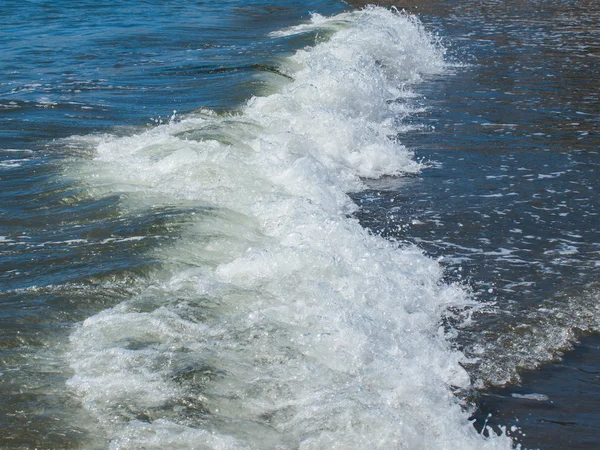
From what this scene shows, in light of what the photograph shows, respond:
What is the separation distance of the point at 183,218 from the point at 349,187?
9.32ft

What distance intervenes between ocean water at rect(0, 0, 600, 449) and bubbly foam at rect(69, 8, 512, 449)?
19 millimetres

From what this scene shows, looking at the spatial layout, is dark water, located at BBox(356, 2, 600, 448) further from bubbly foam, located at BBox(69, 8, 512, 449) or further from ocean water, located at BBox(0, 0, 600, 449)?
bubbly foam, located at BBox(69, 8, 512, 449)

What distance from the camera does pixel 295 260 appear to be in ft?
21.3

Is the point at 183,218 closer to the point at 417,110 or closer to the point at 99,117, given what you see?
the point at 99,117

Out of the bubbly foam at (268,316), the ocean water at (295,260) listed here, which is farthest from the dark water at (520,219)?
the bubbly foam at (268,316)

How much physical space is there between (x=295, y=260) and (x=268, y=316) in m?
1.00

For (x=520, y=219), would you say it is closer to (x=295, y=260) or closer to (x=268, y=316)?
(x=295, y=260)

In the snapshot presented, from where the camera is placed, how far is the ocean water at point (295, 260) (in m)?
4.53

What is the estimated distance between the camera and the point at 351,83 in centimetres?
1329

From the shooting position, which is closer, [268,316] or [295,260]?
[268,316]

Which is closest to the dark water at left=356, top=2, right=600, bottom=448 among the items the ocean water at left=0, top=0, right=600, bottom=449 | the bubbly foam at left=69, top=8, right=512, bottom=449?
the ocean water at left=0, top=0, right=600, bottom=449

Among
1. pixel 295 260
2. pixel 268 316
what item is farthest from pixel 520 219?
pixel 268 316

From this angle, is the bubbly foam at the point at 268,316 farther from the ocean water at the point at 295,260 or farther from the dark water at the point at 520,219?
the dark water at the point at 520,219

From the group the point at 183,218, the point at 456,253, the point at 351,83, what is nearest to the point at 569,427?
the point at 456,253
